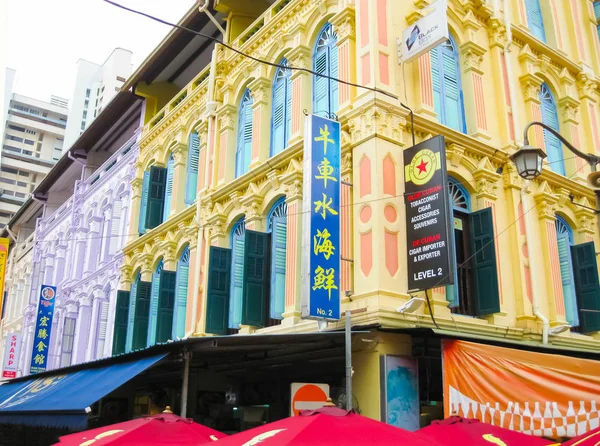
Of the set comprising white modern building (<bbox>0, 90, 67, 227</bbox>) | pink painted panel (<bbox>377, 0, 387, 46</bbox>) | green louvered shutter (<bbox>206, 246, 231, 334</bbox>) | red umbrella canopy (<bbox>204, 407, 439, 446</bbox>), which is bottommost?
red umbrella canopy (<bbox>204, 407, 439, 446</bbox>)

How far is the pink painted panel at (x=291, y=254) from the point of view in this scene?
11.5 metres

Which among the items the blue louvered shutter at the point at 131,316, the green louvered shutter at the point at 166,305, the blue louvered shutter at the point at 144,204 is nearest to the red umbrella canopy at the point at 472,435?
the green louvered shutter at the point at 166,305

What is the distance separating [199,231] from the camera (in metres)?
14.8

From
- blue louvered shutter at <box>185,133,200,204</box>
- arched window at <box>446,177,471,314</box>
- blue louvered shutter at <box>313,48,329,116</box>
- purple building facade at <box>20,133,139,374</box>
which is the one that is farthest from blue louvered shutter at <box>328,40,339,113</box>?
purple building facade at <box>20,133,139,374</box>

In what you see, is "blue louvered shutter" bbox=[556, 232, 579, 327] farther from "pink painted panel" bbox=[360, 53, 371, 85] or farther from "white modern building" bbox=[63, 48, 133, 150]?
"white modern building" bbox=[63, 48, 133, 150]

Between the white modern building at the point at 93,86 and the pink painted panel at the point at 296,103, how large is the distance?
54.6 metres

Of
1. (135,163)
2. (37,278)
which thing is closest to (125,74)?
(37,278)

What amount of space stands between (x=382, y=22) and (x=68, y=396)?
8.38m

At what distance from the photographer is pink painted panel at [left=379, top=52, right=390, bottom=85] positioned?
1116 centimetres

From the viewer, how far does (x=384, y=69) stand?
11266mm

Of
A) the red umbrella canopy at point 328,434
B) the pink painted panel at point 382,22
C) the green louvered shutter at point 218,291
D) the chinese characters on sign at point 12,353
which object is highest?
the pink painted panel at point 382,22

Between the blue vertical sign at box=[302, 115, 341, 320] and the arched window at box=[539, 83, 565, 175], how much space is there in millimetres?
5694

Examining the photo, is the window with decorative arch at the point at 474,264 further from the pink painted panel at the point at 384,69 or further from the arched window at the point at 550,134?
the arched window at the point at 550,134

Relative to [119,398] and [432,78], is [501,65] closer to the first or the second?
[432,78]
